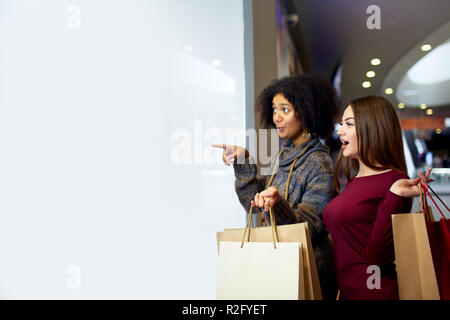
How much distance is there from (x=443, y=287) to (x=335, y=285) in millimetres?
421

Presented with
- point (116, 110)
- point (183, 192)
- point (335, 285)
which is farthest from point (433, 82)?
point (116, 110)

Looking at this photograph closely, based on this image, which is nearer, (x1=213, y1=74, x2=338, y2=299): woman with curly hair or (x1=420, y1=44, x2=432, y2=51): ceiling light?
(x1=213, y1=74, x2=338, y2=299): woman with curly hair

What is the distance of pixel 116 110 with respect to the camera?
2158 millimetres

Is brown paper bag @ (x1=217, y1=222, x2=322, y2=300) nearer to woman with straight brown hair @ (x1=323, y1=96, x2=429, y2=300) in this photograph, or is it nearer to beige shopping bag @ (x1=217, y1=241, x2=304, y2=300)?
beige shopping bag @ (x1=217, y1=241, x2=304, y2=300)

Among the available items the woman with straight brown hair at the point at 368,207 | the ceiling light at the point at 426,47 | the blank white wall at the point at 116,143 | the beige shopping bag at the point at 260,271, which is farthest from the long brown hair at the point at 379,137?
the ceiling light at the point at 426,47

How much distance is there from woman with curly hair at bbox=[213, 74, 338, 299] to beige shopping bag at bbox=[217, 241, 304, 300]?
0.15 metres

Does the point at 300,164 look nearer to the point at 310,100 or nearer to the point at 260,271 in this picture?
the point at 310,100

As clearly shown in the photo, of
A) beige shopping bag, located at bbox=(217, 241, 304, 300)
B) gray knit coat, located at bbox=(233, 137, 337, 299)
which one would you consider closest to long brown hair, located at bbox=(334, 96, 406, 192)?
gray knit coat, located at bbox=(233, 137, 337, 299)

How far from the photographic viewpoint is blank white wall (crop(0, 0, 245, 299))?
2.07 metres

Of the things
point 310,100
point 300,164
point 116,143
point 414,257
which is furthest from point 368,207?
point 116,143

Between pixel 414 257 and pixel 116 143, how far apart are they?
1.49m

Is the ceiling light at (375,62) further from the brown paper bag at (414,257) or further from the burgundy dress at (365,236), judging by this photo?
the brown paper bag at (414,257)

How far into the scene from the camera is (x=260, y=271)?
3.94ft
